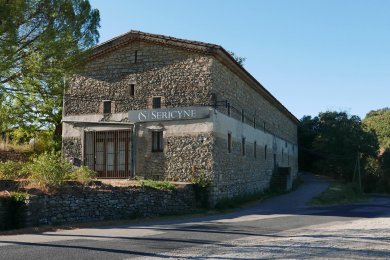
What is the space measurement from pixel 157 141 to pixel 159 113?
4.40 feet

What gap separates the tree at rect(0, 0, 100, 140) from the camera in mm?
13281

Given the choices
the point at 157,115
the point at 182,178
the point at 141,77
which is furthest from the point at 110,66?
the point at 182,178

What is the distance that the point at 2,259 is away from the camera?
25.7ft

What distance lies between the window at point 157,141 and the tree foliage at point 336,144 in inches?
896

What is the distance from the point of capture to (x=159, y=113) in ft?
66.5

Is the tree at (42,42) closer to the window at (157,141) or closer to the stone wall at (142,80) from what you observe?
the stone wall at (142,80)

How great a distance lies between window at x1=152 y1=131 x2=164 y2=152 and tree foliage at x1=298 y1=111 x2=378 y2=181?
2275 centimetres

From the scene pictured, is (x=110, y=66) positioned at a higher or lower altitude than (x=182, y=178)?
higher

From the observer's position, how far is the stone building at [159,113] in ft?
64.5

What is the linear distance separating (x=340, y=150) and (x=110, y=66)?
24381 mm

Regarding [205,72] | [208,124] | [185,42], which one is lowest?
[208,124]

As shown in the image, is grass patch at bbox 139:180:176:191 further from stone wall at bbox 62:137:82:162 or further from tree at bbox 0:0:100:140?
stone wall at bbox 62:137:82:162

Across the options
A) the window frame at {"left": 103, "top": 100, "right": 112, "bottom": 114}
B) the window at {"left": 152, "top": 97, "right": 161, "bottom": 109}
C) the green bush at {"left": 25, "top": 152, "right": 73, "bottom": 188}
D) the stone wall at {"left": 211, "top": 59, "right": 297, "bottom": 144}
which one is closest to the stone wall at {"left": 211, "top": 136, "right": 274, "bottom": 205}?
the stone wall at {"left": 211, "top": 59, "right": 297, "bottom": 144}

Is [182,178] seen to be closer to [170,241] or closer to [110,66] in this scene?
[110,66]
